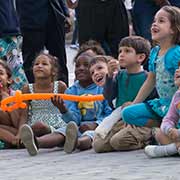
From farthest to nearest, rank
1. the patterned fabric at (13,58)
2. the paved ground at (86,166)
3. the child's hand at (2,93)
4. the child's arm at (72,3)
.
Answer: the child's arm at (72,3) < the patterned fabric at (13,58) < the child's hand at (2,93) < the paved ground at (86,166)

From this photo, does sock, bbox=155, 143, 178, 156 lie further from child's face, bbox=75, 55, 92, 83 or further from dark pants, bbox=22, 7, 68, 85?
dark pants, bbox=22, 7, 68, 85

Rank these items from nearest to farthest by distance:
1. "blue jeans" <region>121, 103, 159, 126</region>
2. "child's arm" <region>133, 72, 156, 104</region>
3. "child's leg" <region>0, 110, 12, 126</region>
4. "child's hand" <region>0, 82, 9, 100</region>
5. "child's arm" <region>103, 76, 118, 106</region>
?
1. "blue jeans" <region>121, 103, 159, 126</region>
2. "child's arm" <region>133, 72, 156, 104</region>
3. "child's arm" <region>103, 76, 118, 106</region>
4. "child's leg" <region>0, 110, 12, 126</region>
5. "child's hand" <region>0, 82, 9, 100</region>

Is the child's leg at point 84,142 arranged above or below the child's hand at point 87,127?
below

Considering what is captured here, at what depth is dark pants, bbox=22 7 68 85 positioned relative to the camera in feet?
28.8

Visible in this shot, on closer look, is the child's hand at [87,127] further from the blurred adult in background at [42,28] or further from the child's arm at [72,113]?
the blurred adult in background at [42,28]

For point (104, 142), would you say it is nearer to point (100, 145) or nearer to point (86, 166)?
point (100, 145)

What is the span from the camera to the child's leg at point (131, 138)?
22.2ft

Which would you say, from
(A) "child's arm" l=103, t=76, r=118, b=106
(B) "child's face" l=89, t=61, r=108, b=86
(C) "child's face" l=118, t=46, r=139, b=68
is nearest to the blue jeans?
(A) "child's arm" l=103, t=76, r=118, b=106

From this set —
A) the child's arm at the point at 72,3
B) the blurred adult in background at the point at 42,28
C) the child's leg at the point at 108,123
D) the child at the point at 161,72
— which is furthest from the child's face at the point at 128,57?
the child's arm at the point at 72,3

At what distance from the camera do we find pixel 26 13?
8742mm

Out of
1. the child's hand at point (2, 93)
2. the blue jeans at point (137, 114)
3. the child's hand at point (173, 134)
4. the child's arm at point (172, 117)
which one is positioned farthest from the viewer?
the child's hand at point (2, 93)

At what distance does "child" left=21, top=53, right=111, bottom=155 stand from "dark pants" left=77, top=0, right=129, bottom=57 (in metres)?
0.87

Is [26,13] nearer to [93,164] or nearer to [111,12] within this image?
[111,12]

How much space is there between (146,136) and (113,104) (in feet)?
1.74
